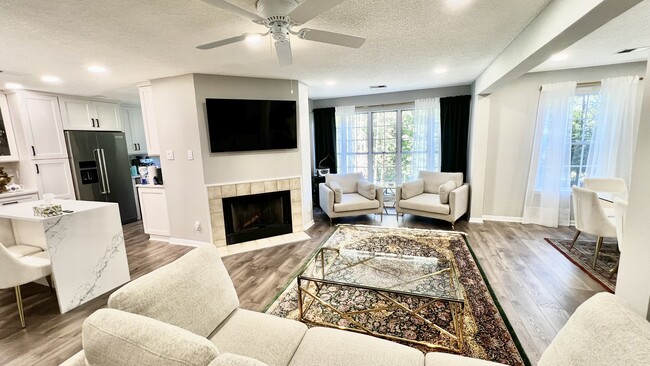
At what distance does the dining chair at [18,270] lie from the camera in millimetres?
1941

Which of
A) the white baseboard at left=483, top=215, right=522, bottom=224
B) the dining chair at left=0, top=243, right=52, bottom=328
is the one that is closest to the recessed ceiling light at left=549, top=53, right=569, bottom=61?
the white baseboard at left=483, top=215, right=522, bottom=224

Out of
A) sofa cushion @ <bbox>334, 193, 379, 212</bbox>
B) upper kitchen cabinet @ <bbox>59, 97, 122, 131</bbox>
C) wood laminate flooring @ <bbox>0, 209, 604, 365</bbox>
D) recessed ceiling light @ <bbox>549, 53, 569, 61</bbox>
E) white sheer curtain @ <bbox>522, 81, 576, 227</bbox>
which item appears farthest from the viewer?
sofa cushion @ <bbox>334, 193, 379, 212</bbox>

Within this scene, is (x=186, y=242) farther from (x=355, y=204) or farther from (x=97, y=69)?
(x=355, y=204)

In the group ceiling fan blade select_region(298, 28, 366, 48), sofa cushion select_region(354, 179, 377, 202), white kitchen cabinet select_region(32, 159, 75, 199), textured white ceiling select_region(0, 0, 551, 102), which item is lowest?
sofa cushion select_region(354, 179, 377, 202)

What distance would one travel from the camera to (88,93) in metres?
4.08

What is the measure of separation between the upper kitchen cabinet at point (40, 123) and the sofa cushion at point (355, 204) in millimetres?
4542

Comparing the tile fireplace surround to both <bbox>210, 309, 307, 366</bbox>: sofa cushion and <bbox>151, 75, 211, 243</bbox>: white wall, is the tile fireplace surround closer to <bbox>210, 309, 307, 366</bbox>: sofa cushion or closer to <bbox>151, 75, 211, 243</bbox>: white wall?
<bbox>151, 75, 211, 243</bbox>: white wall

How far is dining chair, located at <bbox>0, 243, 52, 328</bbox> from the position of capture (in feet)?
6.37

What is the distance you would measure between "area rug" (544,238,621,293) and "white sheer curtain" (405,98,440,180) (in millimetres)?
2211

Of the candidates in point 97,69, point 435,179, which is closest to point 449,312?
point 435,179

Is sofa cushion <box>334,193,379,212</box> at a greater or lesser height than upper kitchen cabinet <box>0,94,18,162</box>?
lesser

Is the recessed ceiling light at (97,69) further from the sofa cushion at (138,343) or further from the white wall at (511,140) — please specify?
the white wall at (511,140)

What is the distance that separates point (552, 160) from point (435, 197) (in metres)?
1.72

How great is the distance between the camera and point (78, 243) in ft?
7.63
